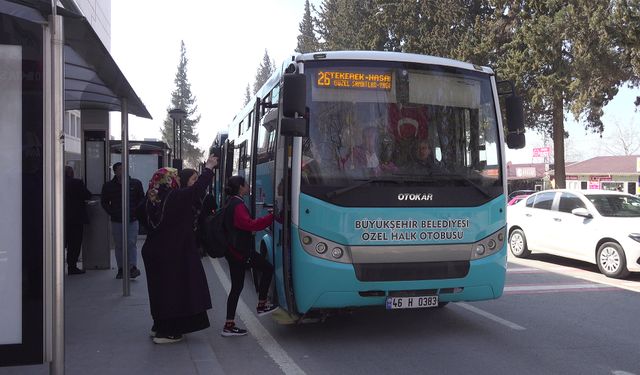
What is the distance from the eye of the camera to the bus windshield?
5.85 m

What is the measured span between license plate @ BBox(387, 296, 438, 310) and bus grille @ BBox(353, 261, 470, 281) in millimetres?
218

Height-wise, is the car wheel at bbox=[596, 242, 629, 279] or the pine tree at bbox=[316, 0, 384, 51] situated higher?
the pine tree at bbox=[316, 0, 384, 51]

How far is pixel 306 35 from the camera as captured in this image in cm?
5894

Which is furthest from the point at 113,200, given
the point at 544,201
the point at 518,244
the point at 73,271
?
the point at 518,244

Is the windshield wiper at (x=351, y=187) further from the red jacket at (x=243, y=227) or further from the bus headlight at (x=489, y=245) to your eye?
the bus headlight at (x=489, y=245)

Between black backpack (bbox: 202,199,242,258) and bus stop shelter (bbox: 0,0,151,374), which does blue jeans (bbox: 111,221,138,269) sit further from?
bus stop shelter (bbox: 0,0,151,374)

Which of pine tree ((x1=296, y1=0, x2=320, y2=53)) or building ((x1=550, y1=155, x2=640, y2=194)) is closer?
pine tree ((x1=296, y1=0, x2=320, y2=53))

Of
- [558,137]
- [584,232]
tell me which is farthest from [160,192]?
[558,137]

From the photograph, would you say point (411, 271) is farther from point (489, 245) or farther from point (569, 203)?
point (569, 203)

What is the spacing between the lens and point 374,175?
5.88 m

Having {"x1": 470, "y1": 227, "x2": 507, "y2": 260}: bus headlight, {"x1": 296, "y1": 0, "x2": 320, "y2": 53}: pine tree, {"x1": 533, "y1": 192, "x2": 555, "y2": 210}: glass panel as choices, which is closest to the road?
{"x1": 470, "y1": 227, "x2": 507, "y2": 260}: bus headlight

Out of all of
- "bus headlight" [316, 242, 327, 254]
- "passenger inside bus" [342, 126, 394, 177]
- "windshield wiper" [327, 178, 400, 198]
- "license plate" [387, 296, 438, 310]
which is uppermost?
"passenger inside bus" [342, 126, 394, 177]

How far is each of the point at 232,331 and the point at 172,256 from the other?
48.1 inches

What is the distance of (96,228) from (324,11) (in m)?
44.2
